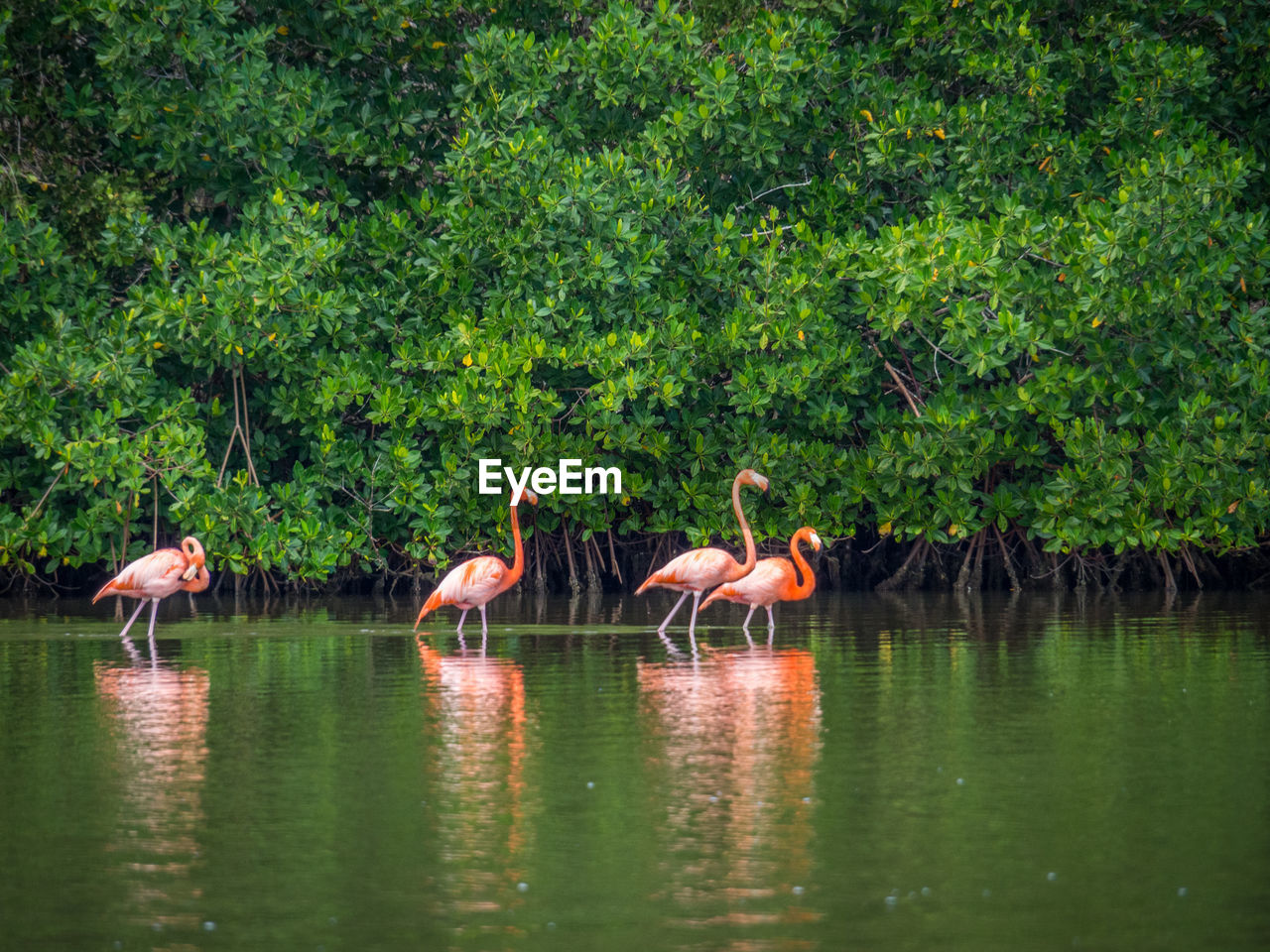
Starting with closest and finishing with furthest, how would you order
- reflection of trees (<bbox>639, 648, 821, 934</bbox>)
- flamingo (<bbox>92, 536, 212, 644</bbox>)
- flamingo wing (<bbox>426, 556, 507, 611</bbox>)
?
reflection of trees (<bbox>639, 648, 821, 934</bbox>), flamingo wing (<bbox>426, 556, 507, 611</bbox>), flamingo (<bbox>92, 536, 212, 644</bbox>)

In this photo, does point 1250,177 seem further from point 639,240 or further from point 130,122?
point 130,122

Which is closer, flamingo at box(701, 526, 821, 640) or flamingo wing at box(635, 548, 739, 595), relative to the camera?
flamingo at box(701, 526, 821, 640)

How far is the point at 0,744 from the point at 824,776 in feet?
14.9

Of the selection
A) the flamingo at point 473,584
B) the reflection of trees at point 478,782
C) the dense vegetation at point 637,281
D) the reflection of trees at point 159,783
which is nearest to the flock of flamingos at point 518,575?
the flamingo at point 473,584

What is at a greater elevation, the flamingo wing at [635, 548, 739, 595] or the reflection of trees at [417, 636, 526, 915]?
the flamingo wing at [635, 548, 739, 595]

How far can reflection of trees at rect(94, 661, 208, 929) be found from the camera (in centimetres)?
686

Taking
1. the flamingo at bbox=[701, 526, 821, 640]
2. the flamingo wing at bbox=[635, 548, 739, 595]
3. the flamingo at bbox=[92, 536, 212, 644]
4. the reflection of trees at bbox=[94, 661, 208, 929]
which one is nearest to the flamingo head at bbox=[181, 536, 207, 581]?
the flamingo at bbox=[92, 536, 212, 644]

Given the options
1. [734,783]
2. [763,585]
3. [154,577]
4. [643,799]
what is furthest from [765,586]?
[643,799]

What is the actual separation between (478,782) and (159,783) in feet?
4.98

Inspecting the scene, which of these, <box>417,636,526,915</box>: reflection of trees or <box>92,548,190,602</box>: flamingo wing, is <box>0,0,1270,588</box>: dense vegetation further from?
<box>417,636,526,915</box>: reflection of trees

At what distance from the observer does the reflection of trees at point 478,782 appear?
6996 mm

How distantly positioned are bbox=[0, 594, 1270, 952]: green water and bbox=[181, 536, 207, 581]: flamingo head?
100 inches

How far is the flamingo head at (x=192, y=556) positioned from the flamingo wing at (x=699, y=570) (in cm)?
424

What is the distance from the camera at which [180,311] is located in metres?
21.8
